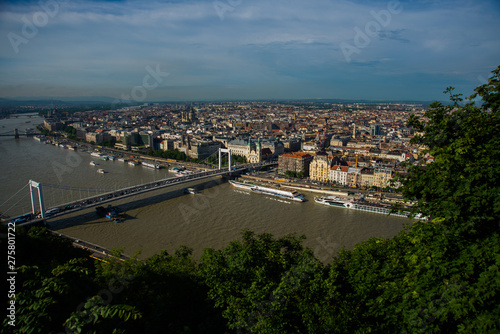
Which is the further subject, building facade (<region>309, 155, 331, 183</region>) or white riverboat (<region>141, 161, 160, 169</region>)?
white riverboat (<region>141, 161, 160, 169</region>)

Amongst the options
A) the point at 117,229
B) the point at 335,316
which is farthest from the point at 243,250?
the point at 117,229

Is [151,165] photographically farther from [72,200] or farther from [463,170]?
[463,170]

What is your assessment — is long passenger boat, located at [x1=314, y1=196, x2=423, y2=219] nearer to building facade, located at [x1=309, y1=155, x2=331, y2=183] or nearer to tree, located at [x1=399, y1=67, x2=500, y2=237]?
building facade, located at [x1=309, y1=155, x2=331, y2=183]

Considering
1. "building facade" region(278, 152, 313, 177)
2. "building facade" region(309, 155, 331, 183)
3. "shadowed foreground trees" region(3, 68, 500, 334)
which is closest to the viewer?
"shadowed foreground trees" region(3, 68, 500, 334)

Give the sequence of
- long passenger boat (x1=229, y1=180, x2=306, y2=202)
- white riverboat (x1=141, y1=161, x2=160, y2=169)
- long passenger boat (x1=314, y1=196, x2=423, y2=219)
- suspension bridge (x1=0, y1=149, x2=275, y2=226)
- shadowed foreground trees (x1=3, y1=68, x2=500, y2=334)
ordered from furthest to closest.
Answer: white riverboat (x1=141, y1=161, x2=160, y2=169) < long passenger boat (x1=229, y1=180, x2=306, y2=202) < long passenger boat (x1=314, y1=196, x2=423, y2=219) < suspension bridge (x1=0, y1=149, x2=275, y2=226) < shadowed foreground trees (x1=3, y1=68, x2=500, y2=334)

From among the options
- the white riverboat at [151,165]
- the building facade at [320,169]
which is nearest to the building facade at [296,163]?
the building facade at [320,169]

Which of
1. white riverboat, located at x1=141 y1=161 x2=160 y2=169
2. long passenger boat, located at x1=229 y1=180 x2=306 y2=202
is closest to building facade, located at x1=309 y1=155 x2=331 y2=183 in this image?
long passenger boat, located at x1=229 y1=180 x2=306 y2=202
